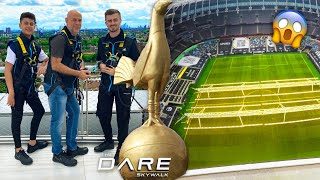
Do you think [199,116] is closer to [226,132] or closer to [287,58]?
[226,132]

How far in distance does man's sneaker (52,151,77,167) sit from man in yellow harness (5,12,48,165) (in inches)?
5.4

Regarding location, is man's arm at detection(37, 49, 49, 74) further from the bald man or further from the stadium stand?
the stadium stand

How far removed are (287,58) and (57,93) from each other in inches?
43.9

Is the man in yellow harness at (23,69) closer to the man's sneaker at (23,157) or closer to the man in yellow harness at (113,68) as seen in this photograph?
the man's sneaker at (23,157)

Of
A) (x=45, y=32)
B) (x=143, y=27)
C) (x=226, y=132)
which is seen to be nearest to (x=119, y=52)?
(x=143, y=27)

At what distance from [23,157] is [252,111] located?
127 centimetres

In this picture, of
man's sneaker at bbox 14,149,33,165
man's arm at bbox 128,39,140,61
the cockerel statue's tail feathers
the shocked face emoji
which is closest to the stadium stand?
the shocked face emoji

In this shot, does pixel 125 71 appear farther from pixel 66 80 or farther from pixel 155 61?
pixel 66 80

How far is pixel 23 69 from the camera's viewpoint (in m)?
2.76

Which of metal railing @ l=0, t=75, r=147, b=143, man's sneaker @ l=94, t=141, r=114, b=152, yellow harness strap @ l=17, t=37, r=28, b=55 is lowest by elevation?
man's sneaker @ l=94, t=141, r=114, b=152

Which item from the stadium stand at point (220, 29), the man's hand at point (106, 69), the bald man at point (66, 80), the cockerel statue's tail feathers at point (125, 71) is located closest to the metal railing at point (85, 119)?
the bald man at point (66, 80)

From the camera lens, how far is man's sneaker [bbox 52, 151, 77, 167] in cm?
289

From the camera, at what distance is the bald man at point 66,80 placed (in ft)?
8.54

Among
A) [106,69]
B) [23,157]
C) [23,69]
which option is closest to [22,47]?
[23,69]
